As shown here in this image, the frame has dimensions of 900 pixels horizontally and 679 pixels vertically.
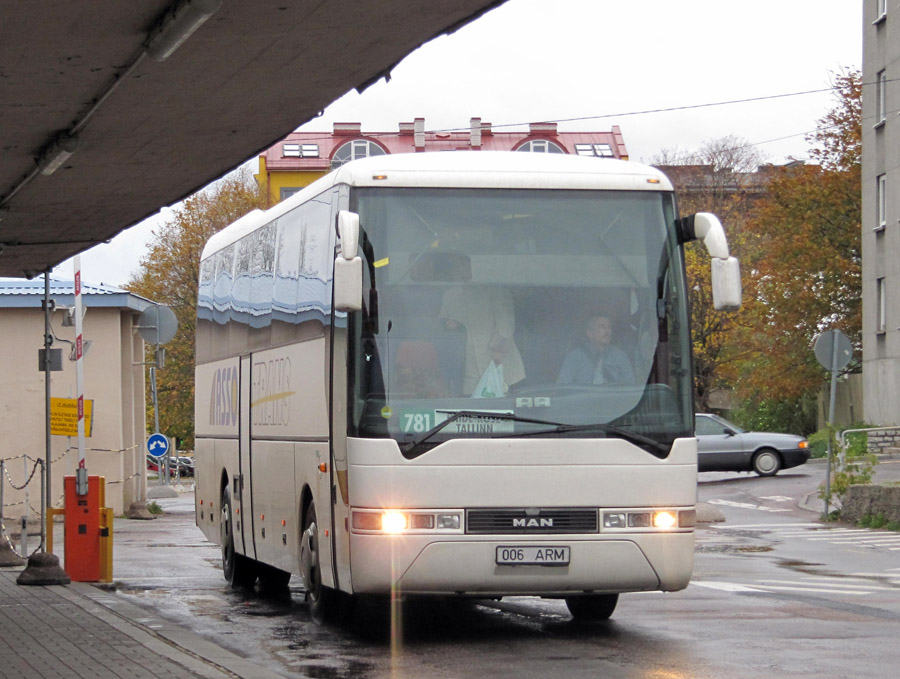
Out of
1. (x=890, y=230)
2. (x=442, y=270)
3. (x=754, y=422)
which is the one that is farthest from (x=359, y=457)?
(x=754, y=422)

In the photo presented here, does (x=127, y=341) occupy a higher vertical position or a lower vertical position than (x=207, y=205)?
lower

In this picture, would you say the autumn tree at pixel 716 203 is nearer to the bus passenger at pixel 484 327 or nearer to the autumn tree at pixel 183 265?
the autumn tree at pixel 183 265

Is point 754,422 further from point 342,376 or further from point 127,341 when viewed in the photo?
point 342,376

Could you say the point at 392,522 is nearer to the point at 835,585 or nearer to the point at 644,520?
the point at 644,520

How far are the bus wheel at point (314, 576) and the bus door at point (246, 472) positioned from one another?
2.45 m

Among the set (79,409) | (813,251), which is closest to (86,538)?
(79,409)

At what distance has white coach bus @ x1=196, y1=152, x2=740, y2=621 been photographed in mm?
10594

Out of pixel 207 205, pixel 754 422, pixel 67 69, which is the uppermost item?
pixel 207 205

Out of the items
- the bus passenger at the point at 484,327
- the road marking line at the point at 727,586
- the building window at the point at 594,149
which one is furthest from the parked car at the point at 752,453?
the building window at the point at 594,149

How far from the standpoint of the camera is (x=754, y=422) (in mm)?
59469

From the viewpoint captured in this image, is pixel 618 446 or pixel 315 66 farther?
pixel 618 446

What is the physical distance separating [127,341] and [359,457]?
2335 cm

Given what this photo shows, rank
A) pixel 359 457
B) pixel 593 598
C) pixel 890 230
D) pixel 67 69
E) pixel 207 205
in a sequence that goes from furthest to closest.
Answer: pixel 207 205
pixel 890 230
pixel 593 598
pixel 359 457
pixel 67 69

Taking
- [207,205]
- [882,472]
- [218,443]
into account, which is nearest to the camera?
Result: [218,443]
